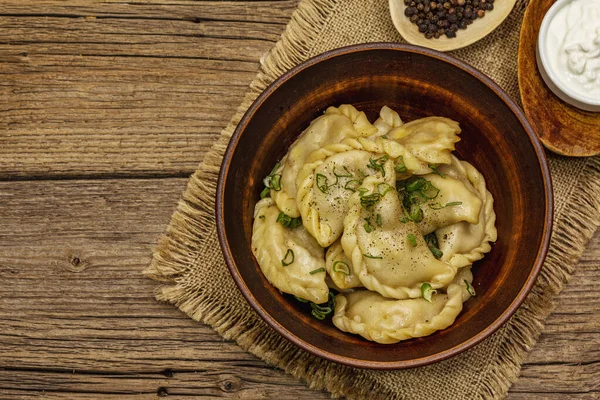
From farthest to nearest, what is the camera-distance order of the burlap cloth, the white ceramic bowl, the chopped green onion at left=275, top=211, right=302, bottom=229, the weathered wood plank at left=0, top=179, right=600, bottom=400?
the weathered wood plank at left=0, top=179, right=600, bottom=400, the burlap cloth, the white ceramic bowl, the chopped green onion at left=275, top=211, right=302, bottom=229

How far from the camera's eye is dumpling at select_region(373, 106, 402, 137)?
3.25 meters

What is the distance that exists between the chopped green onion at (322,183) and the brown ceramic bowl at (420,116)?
39cm

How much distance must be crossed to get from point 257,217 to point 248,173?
0.23 meters

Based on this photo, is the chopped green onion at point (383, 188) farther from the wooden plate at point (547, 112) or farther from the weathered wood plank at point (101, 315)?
the weathered wood plank at point (101, 315)

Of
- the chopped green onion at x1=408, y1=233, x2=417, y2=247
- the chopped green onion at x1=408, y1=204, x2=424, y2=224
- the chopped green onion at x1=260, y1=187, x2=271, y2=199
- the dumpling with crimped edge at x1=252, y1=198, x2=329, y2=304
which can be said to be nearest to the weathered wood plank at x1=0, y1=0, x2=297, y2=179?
the chopped green onion at x1=260, y1=187, x2=271, y2=199

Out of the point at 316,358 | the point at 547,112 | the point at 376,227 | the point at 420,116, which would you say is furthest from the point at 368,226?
the point at 547,112

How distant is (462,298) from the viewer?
309cm

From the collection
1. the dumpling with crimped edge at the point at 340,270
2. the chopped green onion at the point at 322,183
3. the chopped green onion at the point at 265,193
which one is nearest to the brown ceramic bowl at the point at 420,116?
the chopped green onion at the point at 265,193

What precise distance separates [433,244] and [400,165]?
1.53 ft

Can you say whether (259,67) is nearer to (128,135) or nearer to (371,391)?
(128,135)

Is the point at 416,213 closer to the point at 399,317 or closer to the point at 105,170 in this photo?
the point at 399,317

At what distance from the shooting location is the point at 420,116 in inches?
131

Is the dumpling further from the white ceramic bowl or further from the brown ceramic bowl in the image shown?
the white ceramic bowl

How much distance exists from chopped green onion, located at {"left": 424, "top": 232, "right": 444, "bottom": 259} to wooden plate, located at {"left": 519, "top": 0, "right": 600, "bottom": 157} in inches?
32.5
